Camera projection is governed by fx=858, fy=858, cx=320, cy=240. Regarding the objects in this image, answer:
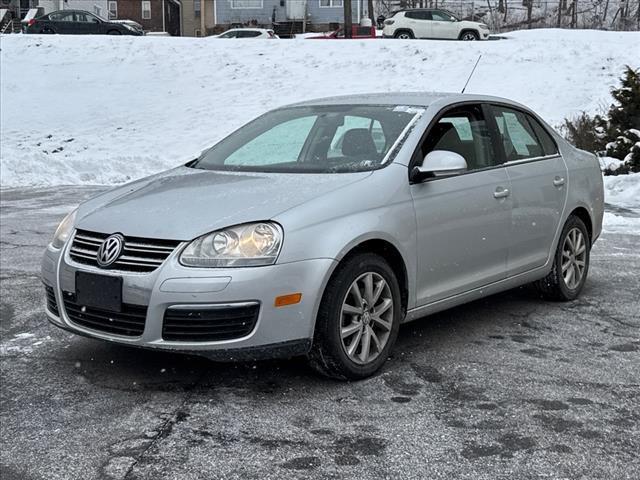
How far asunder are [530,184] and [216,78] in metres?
21.4

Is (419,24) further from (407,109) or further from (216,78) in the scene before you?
(407,109)

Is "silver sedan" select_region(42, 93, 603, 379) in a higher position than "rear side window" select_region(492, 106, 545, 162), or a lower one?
lower

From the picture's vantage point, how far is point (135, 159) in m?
18.2

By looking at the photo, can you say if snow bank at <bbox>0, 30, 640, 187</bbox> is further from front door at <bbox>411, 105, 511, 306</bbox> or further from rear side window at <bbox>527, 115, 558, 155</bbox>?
front door at <bbox>411, 105, 511, 306</bbox>

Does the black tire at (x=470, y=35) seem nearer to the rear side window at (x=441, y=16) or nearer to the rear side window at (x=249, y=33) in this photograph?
the rear side window at (x=441, y=16)

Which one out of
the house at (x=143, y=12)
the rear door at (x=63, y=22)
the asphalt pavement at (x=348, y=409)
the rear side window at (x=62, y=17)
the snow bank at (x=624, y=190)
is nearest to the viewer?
the asphalt pavement at (x=348, y=409)

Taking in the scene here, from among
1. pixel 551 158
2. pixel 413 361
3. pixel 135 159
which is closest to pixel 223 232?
pixel 413 361

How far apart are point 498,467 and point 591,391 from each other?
3.70 ft

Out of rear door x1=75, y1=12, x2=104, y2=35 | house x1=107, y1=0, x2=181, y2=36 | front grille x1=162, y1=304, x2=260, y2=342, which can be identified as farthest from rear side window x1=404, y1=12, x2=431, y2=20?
front grille x1=162, y1=304, x2=260, y2=342

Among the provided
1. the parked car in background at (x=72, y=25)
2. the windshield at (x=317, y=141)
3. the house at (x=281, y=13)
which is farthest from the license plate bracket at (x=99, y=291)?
the house at (x=281, y=13)

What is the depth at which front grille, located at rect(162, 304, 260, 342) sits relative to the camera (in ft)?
13.0

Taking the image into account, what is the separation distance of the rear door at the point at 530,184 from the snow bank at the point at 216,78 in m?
14.5

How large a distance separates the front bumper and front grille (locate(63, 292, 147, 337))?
3 centimetres

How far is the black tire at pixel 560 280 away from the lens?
605 centimetres
